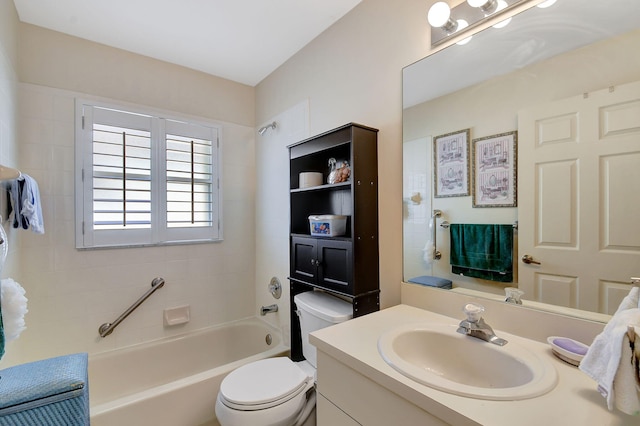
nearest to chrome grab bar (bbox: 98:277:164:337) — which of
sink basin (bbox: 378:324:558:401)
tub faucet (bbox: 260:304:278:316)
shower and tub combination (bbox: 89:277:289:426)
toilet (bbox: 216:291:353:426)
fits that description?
shower and tub combination (bbox: 89:277:289:426)

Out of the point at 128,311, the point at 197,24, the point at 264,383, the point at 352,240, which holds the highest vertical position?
the point at 197,24

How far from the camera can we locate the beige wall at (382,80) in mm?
1406

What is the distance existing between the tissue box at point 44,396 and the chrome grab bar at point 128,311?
34.9 inches

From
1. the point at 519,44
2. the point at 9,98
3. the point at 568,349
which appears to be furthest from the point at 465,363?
the point at 9,98

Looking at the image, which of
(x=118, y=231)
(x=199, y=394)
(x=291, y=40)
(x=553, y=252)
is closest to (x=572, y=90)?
(x=553, y=252)

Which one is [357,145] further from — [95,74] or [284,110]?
[95,74]

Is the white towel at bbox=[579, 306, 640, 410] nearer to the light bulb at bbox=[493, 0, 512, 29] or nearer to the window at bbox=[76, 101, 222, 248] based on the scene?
the light bulb at bbox=[493, 0, 512, 29]

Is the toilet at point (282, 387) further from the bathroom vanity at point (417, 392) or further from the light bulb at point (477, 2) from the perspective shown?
the light bulb at point (477, 2)

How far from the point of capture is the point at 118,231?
208cm

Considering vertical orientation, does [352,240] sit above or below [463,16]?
below

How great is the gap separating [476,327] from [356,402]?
50cm

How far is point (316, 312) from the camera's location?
5.04 feet

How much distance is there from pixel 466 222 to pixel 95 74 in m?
2.57

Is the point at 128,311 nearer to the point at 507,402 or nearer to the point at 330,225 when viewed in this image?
the point at 330,225
